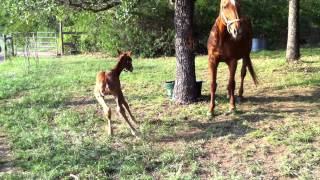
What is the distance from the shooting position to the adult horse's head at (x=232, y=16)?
6.97 meters

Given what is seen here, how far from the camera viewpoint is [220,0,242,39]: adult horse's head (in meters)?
6.97

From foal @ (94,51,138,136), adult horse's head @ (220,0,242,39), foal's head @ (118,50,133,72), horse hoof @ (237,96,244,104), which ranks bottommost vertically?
horse hoof @ (237,96,244,104)

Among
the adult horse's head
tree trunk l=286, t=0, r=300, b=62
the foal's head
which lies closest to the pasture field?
the foal's head

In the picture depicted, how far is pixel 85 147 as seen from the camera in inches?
252

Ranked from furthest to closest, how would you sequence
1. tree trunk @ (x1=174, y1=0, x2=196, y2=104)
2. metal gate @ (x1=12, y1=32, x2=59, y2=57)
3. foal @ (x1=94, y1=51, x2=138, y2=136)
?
metal gate @ (x1=12, y1=32, x2=59, y2=57)
tree trunk @ (x1=174, y1=0, x2=196, y2=104)
foal @ (x1=94, y1=51, x2=138, y2=136)

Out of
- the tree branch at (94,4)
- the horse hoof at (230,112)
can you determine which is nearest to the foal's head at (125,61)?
the horse hoof at (230,112)

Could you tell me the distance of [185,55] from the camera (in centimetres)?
863

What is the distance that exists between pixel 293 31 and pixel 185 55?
5.59 metres

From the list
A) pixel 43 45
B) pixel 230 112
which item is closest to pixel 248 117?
pixel 230 112

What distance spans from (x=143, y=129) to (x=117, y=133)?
0.38m

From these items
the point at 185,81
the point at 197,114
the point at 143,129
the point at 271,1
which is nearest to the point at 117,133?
the point at 143,129

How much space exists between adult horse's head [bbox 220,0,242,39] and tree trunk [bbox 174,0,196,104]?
51.0 inches

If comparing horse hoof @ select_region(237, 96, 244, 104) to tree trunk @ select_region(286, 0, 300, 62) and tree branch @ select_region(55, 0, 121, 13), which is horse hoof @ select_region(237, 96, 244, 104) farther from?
tree trunk @ select_region(286, 0, 300, 62)

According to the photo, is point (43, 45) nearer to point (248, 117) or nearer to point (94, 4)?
point (94, 4)
